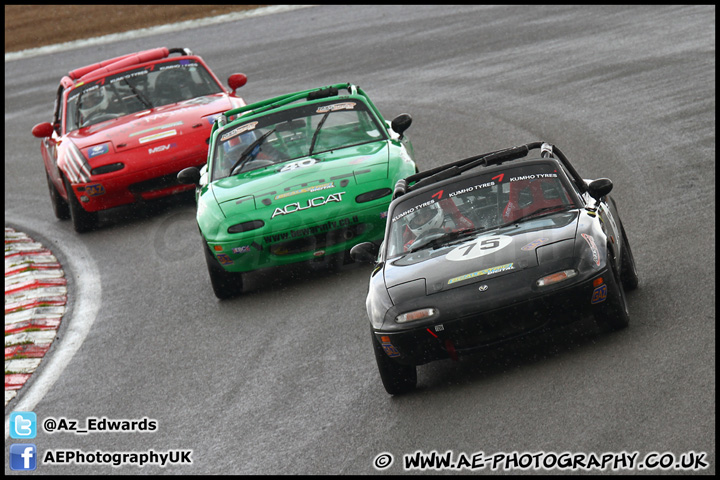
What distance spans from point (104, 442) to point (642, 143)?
7514mm

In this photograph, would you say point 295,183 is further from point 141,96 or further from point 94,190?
point 141,96

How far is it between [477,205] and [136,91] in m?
7.55

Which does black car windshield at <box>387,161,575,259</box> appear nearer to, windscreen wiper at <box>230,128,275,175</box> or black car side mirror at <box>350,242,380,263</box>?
black car side mirror at <box>350,242,380,263</box>

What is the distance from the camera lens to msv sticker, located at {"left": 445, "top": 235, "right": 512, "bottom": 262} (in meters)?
6.51

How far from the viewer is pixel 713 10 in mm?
20422

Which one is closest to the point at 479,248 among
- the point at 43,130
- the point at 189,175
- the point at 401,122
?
the point at 401,122

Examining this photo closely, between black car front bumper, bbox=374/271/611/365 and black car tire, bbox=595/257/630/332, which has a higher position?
black car front bumper, bbox=374/271/611/365

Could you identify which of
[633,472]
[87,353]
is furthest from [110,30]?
[633,472]

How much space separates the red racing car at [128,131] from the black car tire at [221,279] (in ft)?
10.4

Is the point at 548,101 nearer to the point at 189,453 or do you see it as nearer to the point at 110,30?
the point at 189,453

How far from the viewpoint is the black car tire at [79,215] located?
41.7 feet

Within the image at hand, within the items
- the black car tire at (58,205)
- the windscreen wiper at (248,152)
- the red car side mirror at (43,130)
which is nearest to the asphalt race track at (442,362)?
the black car tire at (58,205)

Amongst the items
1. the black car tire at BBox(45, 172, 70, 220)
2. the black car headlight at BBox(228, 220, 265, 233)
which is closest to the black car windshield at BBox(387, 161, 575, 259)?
the black car headlight at BBox(228, 220, 265, 233)

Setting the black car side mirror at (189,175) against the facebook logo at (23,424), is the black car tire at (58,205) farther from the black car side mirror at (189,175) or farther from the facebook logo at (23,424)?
the facebook logo at (23,424)
